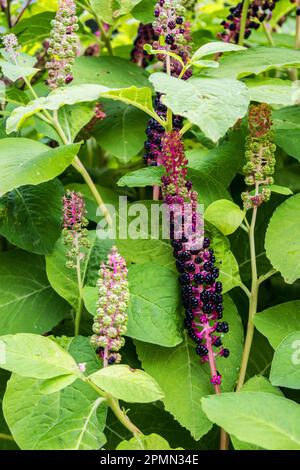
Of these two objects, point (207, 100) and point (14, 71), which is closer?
point (207, 100)

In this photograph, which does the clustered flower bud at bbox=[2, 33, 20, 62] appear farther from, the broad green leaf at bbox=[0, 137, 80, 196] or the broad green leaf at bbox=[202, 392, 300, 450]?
the broad green leaf at bbox=[202, 392, 300, 450]

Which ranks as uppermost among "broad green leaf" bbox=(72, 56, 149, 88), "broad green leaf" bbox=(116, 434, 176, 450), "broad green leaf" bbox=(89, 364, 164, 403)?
"broad green leaf" bbox=(72, 56, 149, 88)

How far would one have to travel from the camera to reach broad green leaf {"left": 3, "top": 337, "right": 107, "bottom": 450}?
939 millimetres

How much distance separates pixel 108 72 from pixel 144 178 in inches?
16.3

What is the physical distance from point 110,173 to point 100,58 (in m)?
0.29

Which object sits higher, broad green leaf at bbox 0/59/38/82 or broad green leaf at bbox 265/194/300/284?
broad green leaf at bbox 0/59/38/82

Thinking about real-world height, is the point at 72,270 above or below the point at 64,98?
below

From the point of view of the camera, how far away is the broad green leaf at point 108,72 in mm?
1426

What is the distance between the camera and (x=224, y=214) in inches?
43.6

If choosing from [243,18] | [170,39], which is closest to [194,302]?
[170,39]

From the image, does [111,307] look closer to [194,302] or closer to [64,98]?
[194,302]

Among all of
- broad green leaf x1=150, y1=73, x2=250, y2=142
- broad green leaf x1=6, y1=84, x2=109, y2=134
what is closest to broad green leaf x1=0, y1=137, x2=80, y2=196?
broad green leaf x1=6, y1=84, x2=109, y2=134
